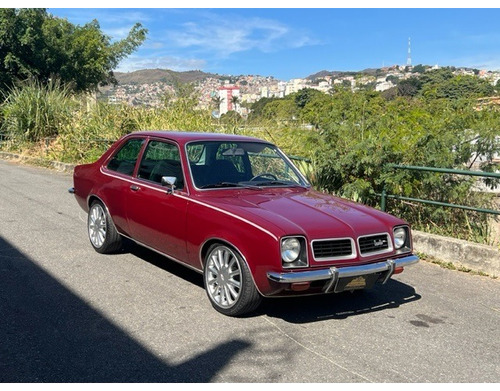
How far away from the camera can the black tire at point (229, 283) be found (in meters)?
4.88

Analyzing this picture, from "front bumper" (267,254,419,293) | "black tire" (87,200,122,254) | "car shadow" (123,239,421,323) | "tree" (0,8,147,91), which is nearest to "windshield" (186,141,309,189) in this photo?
"car shadow" (123,239,421,323)

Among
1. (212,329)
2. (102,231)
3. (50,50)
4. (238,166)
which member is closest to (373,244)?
(212,329)

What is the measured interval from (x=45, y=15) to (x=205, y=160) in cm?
3197

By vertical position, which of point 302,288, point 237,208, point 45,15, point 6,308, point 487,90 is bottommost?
point 6,308

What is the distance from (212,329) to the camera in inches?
186

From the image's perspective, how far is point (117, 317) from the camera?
195 inches

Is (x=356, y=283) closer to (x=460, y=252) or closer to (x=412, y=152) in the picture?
(x=460, y=252)

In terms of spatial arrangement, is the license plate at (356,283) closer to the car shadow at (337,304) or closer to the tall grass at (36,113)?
the car shadow at (337,304)

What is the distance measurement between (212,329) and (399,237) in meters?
1.97

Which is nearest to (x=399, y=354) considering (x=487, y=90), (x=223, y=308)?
(x=223, y=308)

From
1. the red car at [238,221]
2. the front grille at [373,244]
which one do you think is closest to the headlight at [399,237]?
the red car at [238,221]

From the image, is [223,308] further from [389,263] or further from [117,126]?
[117,126]

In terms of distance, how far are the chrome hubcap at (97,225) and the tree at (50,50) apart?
2537 centimetres

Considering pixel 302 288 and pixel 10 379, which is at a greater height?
pixel 302 288
